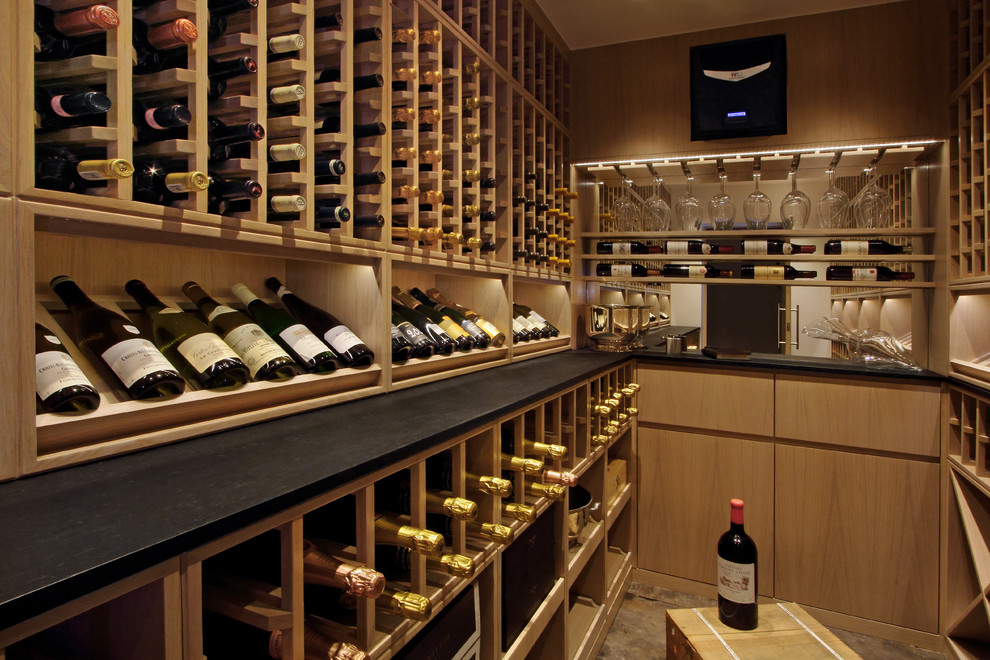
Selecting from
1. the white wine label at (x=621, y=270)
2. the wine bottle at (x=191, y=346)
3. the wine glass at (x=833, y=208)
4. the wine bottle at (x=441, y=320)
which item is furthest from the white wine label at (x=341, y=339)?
the wine glass at (x=833, y=208)

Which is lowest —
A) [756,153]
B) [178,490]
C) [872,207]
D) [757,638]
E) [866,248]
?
[757,638]

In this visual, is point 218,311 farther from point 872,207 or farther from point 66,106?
point 872,207

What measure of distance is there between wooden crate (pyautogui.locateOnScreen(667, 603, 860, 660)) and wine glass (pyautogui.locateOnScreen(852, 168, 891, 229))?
1807 millimetres

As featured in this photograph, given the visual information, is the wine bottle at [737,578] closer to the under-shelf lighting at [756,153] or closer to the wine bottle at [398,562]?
the wine bottle at [398,562]

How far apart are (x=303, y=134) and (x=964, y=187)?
8.34 ft

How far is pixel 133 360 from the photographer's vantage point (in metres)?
0.91

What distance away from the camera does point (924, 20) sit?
99.8 inches

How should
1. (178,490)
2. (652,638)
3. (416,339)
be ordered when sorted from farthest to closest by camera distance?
1. (652,638)
2. (416,339)
3. (178,490)

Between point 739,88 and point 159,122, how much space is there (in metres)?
2.71

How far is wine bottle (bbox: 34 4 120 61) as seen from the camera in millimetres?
807

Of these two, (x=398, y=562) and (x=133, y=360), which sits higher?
(x=133, y=360)

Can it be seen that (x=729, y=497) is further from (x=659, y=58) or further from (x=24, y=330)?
(x=24, y=330)

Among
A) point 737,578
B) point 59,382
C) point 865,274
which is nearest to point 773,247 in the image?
point 865,274

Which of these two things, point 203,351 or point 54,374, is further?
point 203,351
